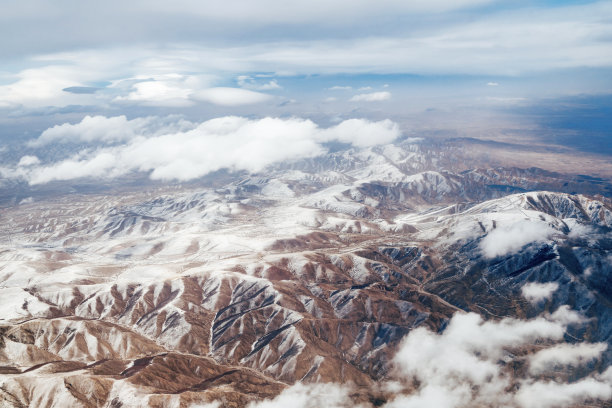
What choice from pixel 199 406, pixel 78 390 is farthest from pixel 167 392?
pixel 78 390

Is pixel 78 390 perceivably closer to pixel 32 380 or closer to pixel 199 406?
pixel 32 380

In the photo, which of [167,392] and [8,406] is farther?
[167,392]

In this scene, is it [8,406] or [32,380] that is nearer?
[8,406]

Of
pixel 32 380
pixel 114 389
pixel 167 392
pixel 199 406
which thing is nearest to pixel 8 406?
pixel 32 380

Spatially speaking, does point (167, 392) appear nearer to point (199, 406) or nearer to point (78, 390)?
point (199, 406)

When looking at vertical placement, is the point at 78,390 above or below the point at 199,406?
above

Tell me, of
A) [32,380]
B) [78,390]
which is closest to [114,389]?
[78,390]

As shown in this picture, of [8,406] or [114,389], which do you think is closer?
[8,406]

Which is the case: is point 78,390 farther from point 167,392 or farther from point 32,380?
point 167,392
